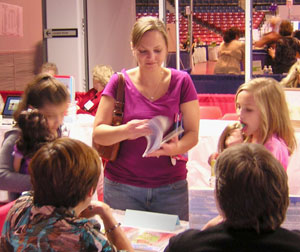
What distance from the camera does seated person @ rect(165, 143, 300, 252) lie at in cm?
120

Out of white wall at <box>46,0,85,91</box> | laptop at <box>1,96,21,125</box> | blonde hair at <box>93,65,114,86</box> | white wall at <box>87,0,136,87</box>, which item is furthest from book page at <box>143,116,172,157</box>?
white wall at <box>87,0,136,87</box>

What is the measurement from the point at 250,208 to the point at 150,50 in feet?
3.42

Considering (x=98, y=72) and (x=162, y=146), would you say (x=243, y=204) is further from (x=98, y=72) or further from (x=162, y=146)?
(x=98, y=72)

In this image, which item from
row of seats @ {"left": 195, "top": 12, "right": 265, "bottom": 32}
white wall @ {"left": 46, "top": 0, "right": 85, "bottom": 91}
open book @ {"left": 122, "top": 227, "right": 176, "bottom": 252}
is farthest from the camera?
row of seats @ {"left": 195, "top": 12, "right": 265, "bottom": 32}

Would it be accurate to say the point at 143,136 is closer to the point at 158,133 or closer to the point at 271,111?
the point at 158,133

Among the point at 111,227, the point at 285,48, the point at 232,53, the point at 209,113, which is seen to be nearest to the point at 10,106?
the point at 209,113

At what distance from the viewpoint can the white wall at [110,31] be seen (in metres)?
7.73

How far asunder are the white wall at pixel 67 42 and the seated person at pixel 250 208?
6231 millimetres

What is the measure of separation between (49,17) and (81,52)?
0.74 meters

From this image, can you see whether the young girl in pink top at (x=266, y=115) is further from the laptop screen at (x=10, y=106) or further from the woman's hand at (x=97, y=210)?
the laptop screen at (x=10, y=106)

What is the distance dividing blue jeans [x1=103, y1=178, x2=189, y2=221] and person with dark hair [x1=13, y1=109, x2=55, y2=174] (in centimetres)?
38

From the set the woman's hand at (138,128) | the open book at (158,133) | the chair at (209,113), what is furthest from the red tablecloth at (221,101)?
the woman's hand at (138,128)

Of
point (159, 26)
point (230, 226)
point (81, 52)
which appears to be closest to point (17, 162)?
point (159, 26)

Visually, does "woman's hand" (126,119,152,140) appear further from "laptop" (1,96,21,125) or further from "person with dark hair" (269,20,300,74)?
"person with dark hair" (269,20,300,74)
